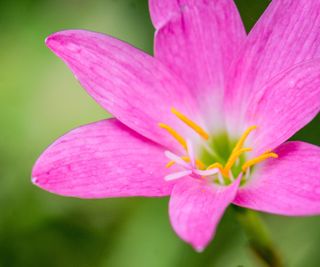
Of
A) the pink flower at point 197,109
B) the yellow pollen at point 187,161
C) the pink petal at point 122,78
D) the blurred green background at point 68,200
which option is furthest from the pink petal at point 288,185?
the blurred green background at point 68,200

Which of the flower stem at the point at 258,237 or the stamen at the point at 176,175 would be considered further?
the flower stem at the point at 258,237

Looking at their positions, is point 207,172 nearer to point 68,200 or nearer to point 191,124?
point 191,124

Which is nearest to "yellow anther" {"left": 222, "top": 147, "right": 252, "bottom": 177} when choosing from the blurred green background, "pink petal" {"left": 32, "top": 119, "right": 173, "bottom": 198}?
"pink petal" {"left": 32, "top": 119, "right": 173, "bottom": 198}

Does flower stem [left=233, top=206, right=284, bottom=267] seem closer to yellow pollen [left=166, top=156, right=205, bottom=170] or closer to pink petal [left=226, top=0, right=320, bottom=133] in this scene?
yellow pollen [left=166, top=156, right=205, bottom=170]

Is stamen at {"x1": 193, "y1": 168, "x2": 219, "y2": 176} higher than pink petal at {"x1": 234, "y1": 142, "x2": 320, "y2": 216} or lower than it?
higher

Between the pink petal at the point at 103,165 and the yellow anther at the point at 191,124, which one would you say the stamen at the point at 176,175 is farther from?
the yellow anther at the point at 191,124

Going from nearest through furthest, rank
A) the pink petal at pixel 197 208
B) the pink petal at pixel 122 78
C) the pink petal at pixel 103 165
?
the pink petal at pixel 197 208 < the pink petal at pixel 103 165 < the pink petal at pixel 122 78
